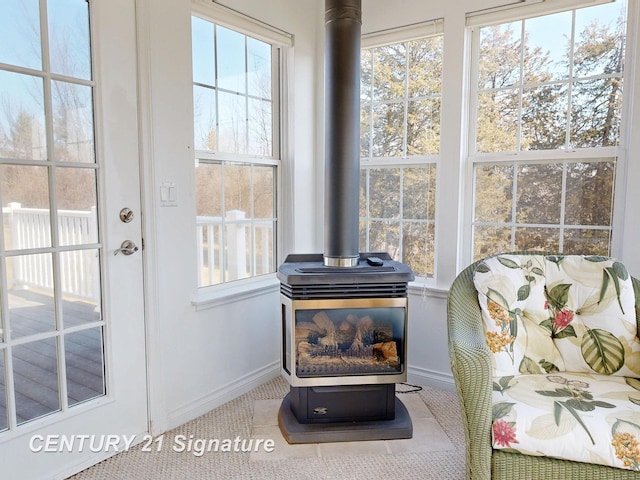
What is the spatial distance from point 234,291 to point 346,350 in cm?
78

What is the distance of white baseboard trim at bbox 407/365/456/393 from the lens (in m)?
2.62

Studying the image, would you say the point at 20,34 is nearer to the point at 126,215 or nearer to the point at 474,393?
the point at 126,215

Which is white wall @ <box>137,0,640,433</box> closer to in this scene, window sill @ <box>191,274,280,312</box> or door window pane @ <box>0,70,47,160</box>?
window sill @ <box>191,274,280,312</box>

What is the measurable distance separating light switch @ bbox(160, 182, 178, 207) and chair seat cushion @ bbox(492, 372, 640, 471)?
1637mm

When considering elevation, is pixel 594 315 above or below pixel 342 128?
below

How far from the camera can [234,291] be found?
8.25ft

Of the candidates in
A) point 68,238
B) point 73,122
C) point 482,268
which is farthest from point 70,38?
point 482,268

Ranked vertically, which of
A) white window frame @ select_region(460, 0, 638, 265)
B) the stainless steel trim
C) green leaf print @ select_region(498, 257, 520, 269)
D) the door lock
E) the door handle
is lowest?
the stainless steel trim

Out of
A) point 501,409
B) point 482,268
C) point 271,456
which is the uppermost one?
point 482,268

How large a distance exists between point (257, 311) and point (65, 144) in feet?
4.55

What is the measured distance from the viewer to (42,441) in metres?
1.72

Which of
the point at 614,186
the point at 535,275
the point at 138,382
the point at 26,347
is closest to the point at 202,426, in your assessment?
the point at 138,382

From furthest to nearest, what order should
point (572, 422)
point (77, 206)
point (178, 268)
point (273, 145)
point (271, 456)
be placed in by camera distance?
point (273, 145), point (178, 268), point (271, 456), point (77, 206), point (572, 422)

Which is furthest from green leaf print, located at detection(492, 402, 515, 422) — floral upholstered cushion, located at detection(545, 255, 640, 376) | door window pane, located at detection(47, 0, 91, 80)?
door window pane, located at detection(47, 0, 91, 80)
